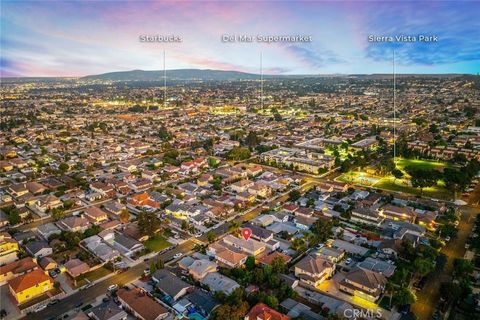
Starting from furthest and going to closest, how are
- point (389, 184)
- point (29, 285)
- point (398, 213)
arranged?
1. point (389, 184)
2. point (398, 213)
3. point (29, 285)

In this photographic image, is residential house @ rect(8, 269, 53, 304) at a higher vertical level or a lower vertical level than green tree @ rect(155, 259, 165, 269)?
lower

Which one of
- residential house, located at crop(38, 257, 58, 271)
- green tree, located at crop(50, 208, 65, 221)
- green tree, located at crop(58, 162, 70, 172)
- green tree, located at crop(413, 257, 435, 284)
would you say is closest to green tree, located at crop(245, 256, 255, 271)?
green tree, located at crop(413, 257, 435, 284)

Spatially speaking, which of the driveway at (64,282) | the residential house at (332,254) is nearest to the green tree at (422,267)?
the residential house at (332,254)

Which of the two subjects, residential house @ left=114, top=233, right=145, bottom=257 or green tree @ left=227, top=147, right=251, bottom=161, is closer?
residential house @ left=114, top=233, right=145, bottom=257

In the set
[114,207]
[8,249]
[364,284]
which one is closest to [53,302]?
[8,249]

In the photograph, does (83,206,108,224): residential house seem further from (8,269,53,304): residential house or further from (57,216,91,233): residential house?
(8,269,53,304): residential house

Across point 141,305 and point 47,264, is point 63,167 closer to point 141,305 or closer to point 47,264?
point 47,264

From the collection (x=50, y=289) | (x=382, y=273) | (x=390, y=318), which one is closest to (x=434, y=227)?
(x=382, y=273)
